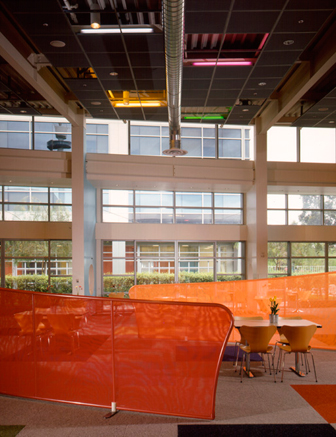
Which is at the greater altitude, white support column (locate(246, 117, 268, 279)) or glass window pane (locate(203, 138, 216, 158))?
glass window pane (locate(203, 138, 216, 158))

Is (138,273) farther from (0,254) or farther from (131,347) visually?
(131,347)

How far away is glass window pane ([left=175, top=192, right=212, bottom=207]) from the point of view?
16484mm

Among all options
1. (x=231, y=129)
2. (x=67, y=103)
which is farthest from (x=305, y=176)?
(x=67, y=103)

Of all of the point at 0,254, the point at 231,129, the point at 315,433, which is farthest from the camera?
the point at 231,129

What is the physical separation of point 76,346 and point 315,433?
9.35 feet

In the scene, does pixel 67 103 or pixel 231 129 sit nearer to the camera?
pixel 67 103

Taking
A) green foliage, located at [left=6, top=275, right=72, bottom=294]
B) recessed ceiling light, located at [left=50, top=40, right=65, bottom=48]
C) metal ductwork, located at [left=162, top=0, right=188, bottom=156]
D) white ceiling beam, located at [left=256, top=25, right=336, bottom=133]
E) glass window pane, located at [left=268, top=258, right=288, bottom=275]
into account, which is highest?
white ceiling beam, located at [left=256, top=25, right=336, bottom=133]

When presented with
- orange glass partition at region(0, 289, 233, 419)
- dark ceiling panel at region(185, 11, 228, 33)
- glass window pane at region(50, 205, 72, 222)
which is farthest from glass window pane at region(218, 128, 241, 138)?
orange glass partition at region(0, 289, 233, 419)

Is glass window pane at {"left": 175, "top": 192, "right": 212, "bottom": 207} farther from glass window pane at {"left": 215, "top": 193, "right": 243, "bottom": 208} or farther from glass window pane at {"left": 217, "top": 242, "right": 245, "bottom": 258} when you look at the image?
glass window pane at {"left": 217, "top": 242, "right": 245, "bottom": 258}

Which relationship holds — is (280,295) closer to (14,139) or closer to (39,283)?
(39,283)

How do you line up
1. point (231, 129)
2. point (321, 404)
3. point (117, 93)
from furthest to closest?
point (231, 129)
point (117, 93)
point (321, 404)

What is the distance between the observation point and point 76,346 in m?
4.75

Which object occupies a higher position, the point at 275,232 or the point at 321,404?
the point at 275,232

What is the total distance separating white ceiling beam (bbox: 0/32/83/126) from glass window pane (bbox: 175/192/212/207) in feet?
17.3
